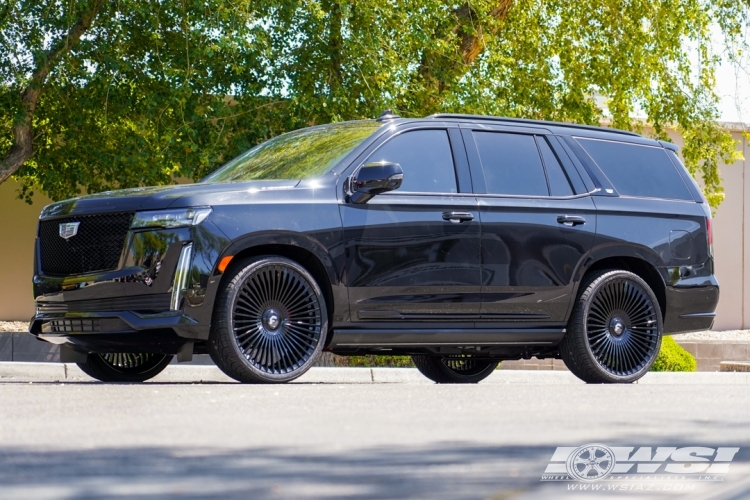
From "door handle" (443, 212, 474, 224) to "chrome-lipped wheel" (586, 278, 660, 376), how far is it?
1330 mm

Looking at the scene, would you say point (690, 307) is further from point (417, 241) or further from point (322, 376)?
point (322, 376)

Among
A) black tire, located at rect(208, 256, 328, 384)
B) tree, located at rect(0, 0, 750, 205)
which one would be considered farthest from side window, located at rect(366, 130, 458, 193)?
tree, located at rect(0, 0, 750, 205)

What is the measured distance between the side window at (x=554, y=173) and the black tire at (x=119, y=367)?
10.7ft

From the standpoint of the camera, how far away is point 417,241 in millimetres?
8484

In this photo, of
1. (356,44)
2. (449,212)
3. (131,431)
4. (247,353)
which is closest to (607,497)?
(131,431)

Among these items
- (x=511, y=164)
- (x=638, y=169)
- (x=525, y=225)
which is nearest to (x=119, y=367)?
(x=525, y=225)

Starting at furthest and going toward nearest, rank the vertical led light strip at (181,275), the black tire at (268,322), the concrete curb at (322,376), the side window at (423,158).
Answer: the concrete curb at (322,376) → the side window at (423,158) → the black tire at (268,322) → the vertical led light strip at (181,275)

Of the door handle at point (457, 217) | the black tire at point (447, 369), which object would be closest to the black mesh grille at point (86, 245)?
the door handle at point (457, 217)

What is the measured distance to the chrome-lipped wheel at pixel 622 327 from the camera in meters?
9.44

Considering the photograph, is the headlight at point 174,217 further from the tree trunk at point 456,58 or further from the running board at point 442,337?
the tree trunk at point 456,58

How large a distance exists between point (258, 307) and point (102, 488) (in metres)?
4.26

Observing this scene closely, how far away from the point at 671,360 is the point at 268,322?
9.92m

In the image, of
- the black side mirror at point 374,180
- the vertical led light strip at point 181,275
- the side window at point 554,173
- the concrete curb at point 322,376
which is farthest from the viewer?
the concrete curb at point 322,376

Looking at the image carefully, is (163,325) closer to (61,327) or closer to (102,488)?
(61,327)
